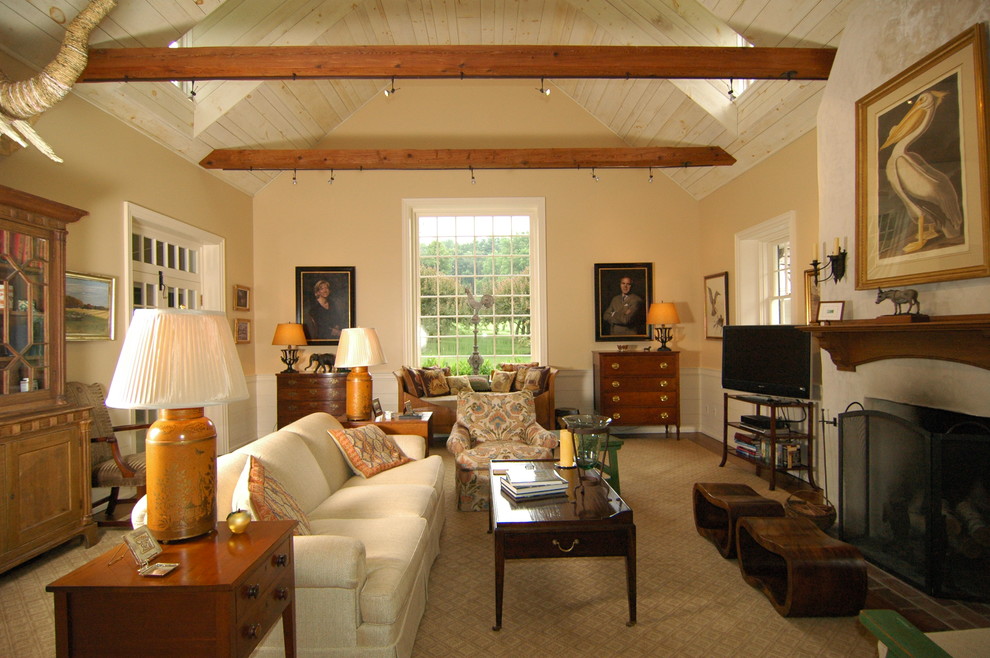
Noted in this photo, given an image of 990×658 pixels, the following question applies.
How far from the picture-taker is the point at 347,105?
6.29 metres

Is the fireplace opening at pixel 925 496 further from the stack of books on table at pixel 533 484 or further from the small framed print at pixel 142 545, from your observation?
the small framed print at pixel 142 545

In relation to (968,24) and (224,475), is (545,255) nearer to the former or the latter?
(968,24)

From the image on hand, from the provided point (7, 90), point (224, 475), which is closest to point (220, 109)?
point (7, 90)

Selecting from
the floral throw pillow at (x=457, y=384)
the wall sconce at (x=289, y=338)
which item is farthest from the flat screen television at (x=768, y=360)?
the wall sconce at (x=289, y=338)

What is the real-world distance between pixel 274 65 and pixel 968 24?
402 cm

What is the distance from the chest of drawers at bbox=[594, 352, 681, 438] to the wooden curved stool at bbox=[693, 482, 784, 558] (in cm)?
265

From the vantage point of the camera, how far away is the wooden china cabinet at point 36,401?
2.69 metres

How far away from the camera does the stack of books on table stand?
2547mm

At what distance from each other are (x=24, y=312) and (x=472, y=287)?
4668 millimetres

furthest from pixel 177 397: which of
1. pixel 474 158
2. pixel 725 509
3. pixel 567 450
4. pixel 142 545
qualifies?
pixel 474 158

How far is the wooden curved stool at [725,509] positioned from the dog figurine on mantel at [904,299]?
124 cm

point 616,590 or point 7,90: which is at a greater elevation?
point 7,90

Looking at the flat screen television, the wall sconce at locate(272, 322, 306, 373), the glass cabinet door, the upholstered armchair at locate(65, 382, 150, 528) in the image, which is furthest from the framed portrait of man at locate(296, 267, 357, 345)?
the flat screen television

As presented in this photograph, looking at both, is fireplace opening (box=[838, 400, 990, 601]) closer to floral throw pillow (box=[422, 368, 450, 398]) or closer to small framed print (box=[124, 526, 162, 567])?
small framed print (box=[124, 526, 162, 567])
